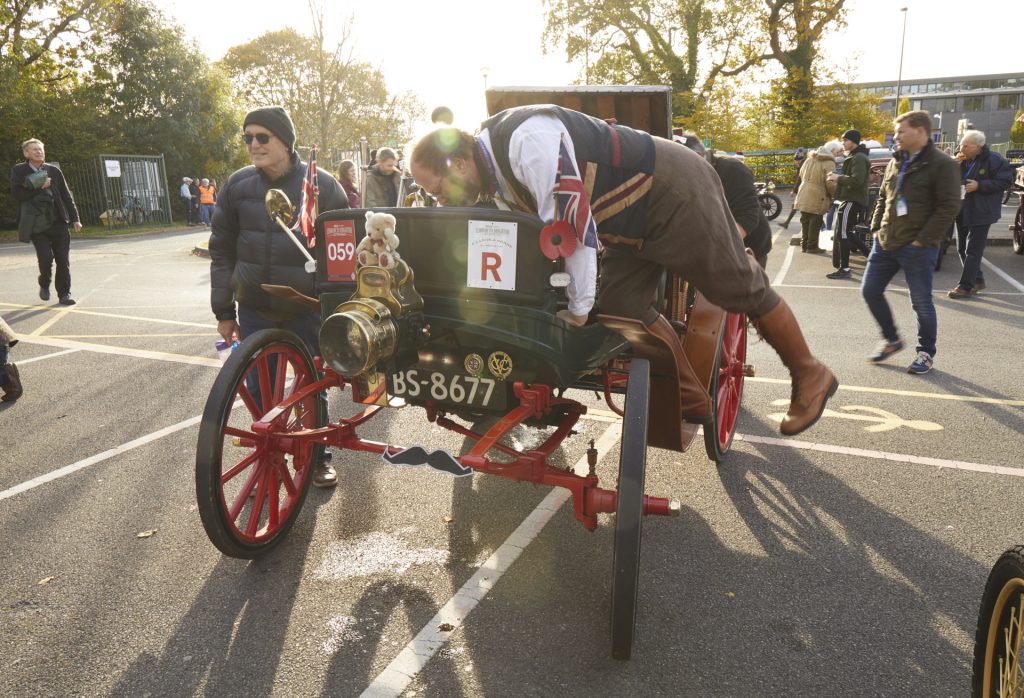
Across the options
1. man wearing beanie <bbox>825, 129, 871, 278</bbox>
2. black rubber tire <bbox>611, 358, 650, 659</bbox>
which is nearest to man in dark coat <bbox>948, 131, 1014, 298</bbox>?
man wearing beanie <bbox>825, 129, 871, 278</bbox>

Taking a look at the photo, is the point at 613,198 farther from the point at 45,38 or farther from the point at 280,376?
the point at 45,38

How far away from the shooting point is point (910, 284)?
6.14 meters

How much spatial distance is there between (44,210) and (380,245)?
8773mm

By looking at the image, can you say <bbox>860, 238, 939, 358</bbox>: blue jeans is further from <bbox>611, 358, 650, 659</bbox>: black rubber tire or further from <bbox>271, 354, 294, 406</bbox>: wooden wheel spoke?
<bbox>271, 354, 294, 406</bbox>: wooden wheel spoke

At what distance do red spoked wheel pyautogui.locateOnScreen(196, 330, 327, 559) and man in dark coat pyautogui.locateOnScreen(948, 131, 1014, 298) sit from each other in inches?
354

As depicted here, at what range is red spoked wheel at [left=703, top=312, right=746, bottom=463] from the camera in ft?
13.4

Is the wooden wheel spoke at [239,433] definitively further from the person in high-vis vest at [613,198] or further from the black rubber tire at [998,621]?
the black rubber tire at [998,621]

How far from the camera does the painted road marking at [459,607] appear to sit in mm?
2396

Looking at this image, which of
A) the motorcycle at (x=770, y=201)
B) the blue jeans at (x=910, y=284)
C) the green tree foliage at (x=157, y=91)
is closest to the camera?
the blue jeans at (x=910, y=284)

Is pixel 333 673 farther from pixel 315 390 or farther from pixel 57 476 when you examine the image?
pixel 57 476

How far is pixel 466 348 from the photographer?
9.32 feet

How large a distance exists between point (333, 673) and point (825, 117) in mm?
29573

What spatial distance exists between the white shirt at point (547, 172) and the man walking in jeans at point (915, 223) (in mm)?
4587

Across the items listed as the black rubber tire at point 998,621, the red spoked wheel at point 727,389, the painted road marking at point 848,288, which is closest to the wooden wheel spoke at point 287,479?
the red spoked wheel at point 727,389
